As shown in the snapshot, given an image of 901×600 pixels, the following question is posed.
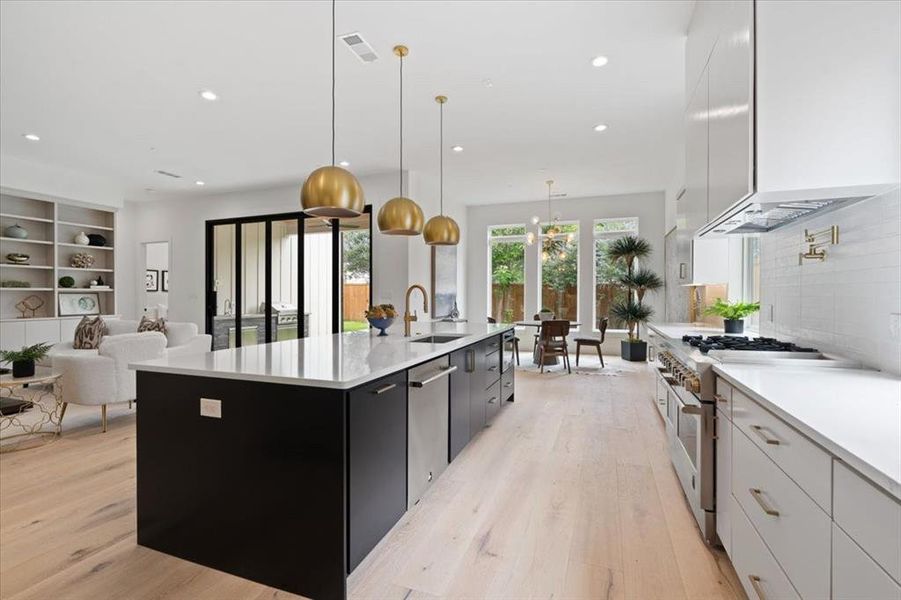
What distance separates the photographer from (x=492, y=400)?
3865 mm

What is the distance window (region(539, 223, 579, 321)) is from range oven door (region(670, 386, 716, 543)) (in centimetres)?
631

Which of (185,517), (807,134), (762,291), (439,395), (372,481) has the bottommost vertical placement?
(185,517)

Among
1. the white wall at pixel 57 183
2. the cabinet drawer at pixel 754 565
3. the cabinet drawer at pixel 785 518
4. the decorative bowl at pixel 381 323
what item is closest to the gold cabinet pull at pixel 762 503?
the cabinet drawer at pixel 785 518

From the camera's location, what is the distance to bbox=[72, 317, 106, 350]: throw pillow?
4.75 m

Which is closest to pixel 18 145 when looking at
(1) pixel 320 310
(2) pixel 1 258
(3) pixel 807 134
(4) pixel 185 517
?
(2) pixel 1 258

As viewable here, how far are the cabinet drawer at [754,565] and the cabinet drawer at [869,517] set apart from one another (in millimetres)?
405

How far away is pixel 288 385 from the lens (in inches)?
68.2

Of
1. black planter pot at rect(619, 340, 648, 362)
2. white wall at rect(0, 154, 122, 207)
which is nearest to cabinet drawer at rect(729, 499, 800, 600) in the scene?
black planter pot at rect(619, 340, 648, 362)

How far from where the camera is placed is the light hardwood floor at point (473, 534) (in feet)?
5.79

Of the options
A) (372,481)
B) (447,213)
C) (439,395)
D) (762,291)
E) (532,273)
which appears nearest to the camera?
(372,481)

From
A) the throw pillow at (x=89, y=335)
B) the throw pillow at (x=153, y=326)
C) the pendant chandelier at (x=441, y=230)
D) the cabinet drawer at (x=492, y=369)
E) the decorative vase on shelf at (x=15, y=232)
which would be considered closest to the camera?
the cabinet drawer at (x=492, y=369)

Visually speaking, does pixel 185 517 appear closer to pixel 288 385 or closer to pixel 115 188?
pixel 288 385

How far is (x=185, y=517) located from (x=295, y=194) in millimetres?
5910

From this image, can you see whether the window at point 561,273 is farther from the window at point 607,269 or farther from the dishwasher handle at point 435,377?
the dishwasher handle at point 435,377
